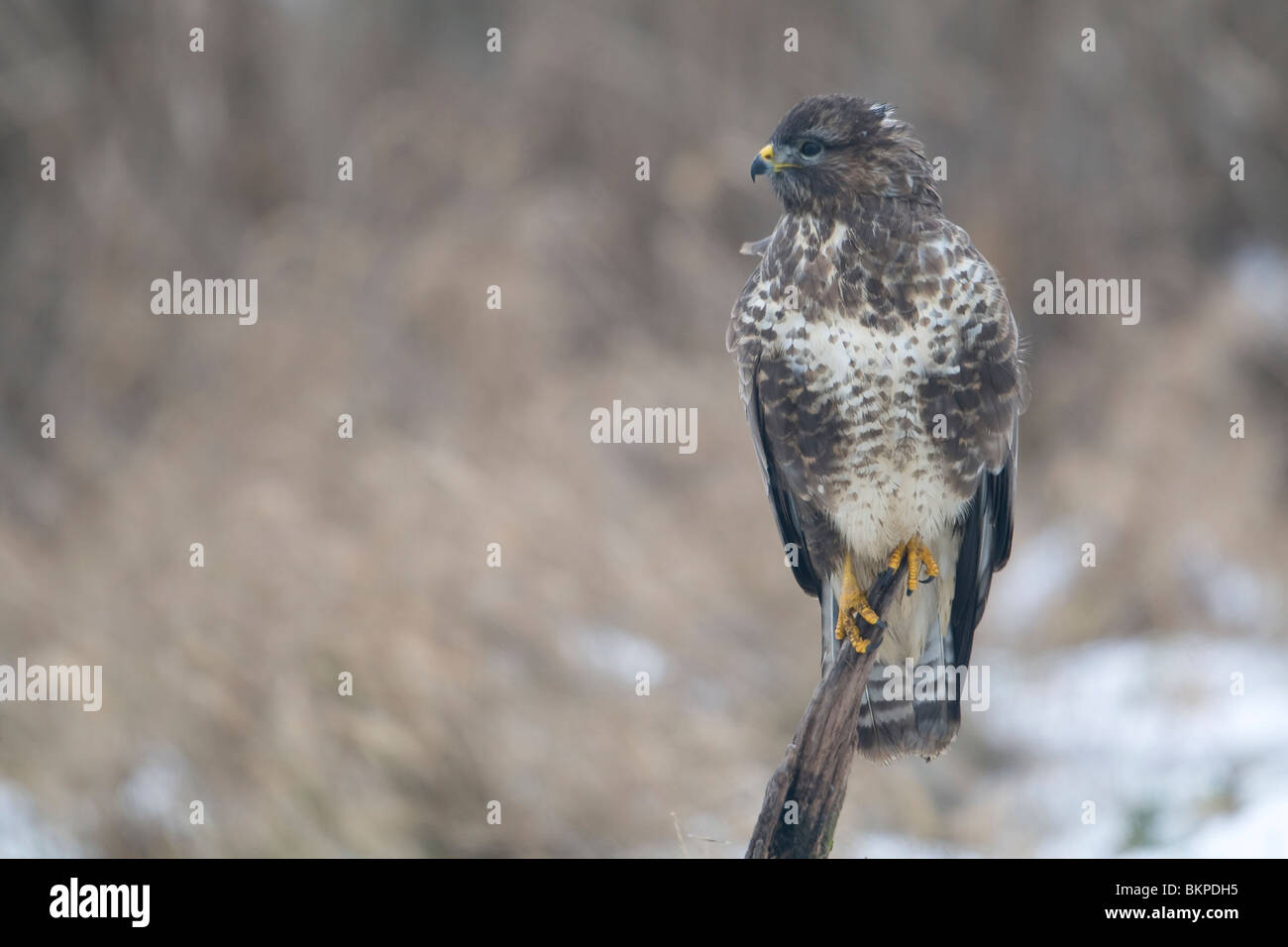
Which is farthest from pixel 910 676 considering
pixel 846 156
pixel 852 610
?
pixel 846 156

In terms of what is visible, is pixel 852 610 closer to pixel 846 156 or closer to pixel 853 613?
pixel 853 613

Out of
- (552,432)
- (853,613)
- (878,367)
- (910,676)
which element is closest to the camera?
(878,367)

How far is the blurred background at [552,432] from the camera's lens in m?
6.24

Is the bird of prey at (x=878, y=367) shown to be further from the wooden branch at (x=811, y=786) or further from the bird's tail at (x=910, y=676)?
the wooden branch at (x=811, y=786)

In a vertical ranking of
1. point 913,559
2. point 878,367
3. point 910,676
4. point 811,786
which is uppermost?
point 878,367

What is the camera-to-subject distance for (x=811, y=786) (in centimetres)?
303

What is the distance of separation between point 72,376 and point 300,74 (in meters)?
2.50

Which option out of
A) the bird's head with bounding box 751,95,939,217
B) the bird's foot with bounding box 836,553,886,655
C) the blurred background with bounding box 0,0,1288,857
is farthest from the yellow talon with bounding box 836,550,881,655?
the blurred background with bounding box 0,0,1288,857

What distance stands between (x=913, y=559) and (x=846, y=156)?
3.74ft

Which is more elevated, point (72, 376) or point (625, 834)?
point (72, 376)

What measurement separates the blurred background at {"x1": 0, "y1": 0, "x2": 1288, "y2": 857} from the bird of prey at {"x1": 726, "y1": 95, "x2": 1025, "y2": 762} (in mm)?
2828

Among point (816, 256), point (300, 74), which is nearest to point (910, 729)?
point (816, 256)

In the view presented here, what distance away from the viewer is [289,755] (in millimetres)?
5992
